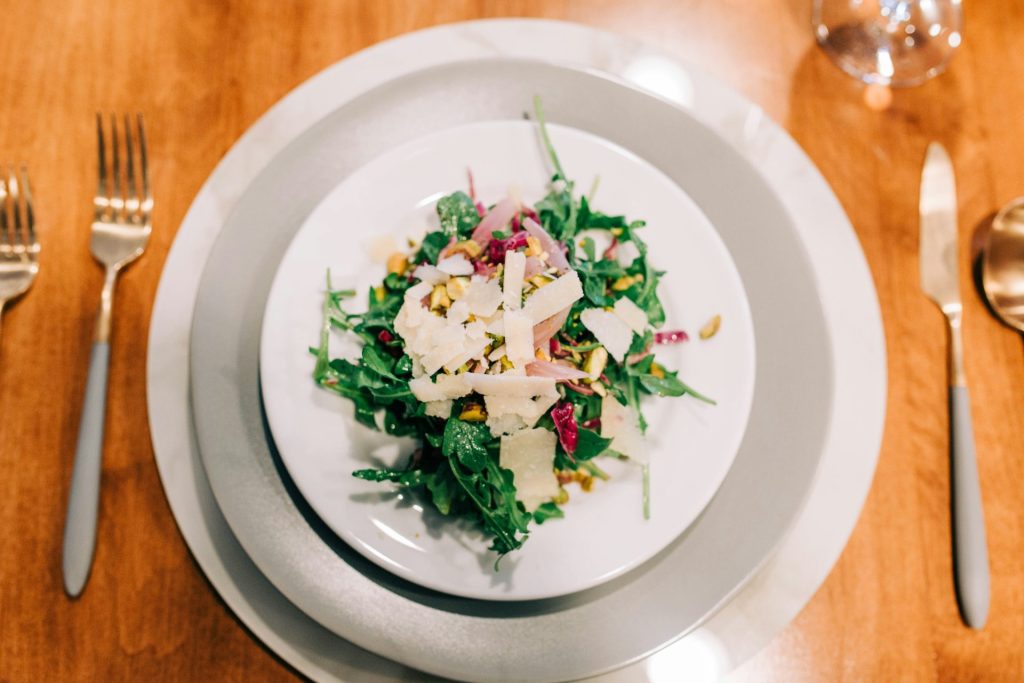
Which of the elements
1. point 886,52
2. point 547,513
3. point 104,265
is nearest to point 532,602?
point 547,513

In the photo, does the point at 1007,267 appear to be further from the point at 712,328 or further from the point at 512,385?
the point at 512,385

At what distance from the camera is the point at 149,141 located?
5.02 ft

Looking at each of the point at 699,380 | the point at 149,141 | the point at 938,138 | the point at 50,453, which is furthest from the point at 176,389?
the point at 938,138

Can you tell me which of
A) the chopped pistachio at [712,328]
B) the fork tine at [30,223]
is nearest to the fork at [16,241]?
the fork tine at [30,223]

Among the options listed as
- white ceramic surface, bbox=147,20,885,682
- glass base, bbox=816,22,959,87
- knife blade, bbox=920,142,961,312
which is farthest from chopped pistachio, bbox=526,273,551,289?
glass base, bbox=816,22,959,87

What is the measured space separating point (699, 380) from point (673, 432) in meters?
0.11

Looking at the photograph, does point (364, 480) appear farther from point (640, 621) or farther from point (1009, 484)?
point (1009, 484)

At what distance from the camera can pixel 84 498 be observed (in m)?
1.31

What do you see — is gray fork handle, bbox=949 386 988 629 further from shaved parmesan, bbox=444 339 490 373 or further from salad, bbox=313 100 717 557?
shaved parmesan, bbox=444 339 490 373

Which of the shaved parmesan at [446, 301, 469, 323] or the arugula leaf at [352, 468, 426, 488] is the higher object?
the shaved parmesan at [446, 301, 469, 323]

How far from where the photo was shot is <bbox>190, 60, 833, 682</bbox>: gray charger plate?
3.91 feet

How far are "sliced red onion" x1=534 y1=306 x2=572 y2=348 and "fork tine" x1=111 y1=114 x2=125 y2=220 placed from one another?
3.00 feet

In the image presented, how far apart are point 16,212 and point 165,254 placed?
0.31 meters

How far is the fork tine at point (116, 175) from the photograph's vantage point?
147cm
